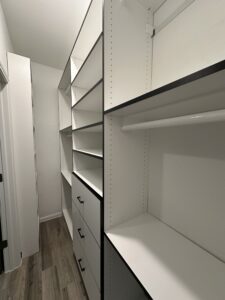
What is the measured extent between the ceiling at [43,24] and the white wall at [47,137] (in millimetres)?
364

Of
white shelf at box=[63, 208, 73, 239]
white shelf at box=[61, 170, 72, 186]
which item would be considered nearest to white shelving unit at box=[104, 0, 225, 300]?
white shelf at box=[61, 170, 72, 186]

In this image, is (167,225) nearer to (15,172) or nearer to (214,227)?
(214,227)

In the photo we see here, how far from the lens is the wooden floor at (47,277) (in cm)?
134

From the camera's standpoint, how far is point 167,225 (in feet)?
3.23

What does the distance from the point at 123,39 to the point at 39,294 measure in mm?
2273

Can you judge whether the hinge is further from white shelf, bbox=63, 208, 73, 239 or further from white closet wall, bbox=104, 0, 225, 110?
white closet wall, bbox=104, 0, 225, 110

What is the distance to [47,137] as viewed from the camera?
8.29 ft

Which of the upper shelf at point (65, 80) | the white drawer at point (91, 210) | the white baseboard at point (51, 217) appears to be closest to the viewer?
the white drawer at point (91, 210)

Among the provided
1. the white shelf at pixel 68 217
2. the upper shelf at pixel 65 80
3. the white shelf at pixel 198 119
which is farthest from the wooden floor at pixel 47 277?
the upper shelf at pixel 65 80

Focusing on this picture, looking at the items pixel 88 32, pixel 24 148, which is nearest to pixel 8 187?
pixel 24 148

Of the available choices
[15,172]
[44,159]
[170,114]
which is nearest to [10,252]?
[15,172]

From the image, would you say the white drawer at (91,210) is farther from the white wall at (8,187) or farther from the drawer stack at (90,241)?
the white wall at (8,187)

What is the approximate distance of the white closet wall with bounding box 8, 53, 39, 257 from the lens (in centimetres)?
162

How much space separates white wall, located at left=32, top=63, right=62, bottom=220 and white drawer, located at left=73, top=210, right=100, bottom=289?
143cm
